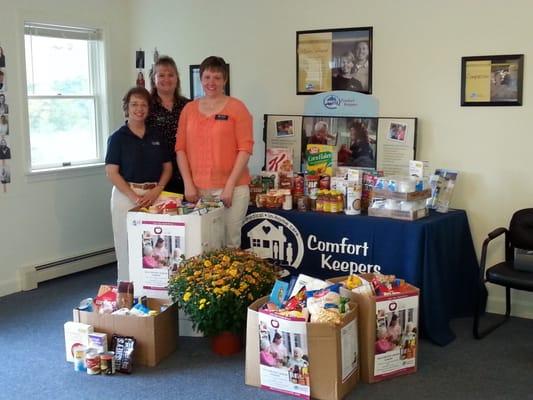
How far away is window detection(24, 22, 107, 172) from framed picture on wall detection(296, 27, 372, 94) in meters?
1.74

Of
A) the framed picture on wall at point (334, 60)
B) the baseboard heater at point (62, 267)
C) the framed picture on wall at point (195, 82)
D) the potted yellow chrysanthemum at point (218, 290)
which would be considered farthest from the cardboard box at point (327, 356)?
the framed picture on wall at point (195, 82)

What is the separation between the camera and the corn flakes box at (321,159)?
440 cm

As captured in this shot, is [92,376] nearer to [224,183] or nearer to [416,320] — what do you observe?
[224,183]

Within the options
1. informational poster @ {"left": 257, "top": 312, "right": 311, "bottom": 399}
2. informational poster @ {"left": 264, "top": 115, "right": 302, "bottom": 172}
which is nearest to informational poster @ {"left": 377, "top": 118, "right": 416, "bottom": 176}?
informational poster @ {"left": 264, "top": 115, "right": 302, "bottom": 172}

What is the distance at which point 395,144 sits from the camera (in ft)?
14.1

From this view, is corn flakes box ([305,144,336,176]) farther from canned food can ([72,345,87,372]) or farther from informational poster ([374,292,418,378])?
canned food can ([72,345,87,372])

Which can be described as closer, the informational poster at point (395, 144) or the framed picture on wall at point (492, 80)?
the framed picture on wall at point (492, 80)

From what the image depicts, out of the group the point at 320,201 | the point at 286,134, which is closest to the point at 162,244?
the point at 320,201

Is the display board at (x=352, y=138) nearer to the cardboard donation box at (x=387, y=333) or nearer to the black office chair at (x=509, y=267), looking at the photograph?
the black office chair at (x=509, y=267)

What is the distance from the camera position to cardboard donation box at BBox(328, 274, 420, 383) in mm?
3152

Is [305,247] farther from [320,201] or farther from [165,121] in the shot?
[165,121]

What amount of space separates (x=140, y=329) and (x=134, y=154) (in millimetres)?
1163

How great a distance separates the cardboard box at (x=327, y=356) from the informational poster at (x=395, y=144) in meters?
1.48

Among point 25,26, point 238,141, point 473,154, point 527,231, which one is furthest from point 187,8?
point 527,231
